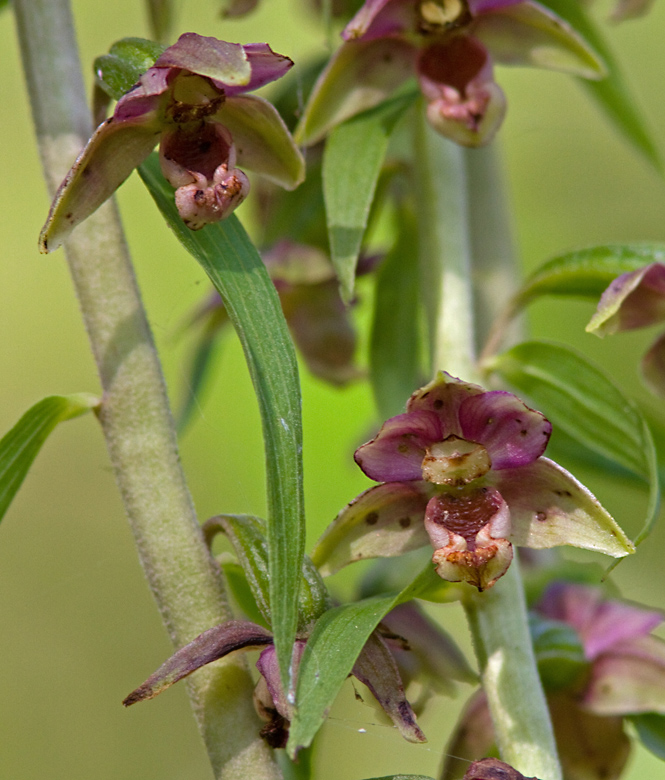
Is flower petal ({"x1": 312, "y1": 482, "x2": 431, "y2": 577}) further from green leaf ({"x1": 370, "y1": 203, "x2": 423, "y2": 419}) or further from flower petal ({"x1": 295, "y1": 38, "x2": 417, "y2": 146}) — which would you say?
green leaf ({"x1": 370, "y1": 203, "x2": 423, "y2": 419})

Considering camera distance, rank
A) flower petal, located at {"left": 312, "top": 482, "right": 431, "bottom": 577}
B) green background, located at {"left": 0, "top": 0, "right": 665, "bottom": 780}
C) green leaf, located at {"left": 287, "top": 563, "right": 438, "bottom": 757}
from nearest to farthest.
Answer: green leaf, located at {"left": 287, "top": 563, "right": 438, "bottom": 757} < flower petal, located at {"left": 312, "top": 482, "right": 431, "bottom": 577} < green background, located at {"left": 0, "top": 0, "right": 665, "bottom": 780}

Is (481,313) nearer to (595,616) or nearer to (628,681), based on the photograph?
(595,616)

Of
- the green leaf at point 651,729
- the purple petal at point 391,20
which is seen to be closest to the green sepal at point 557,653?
the green leaf at point 651,729

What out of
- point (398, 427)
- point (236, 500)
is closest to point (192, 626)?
point (398, 427)

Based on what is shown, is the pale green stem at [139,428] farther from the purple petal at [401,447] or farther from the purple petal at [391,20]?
the purple petal at [391,20]

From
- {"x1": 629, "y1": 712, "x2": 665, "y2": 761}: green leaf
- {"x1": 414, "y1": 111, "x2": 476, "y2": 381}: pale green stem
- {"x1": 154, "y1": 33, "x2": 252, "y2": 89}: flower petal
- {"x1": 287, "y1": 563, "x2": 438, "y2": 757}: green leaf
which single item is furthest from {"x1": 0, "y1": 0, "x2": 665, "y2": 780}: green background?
{"x1": 154, "y1": 33, "x2": 252, "y2": 89}: flower petal

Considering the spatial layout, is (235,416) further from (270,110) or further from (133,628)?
(270,110)

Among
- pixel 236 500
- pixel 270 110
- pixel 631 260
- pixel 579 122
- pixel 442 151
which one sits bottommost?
pixel 236 500

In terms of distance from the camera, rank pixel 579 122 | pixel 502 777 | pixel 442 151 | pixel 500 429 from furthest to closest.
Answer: pixel 579 122
pixel 442 151
pixel 500 429
pixel 502 777
